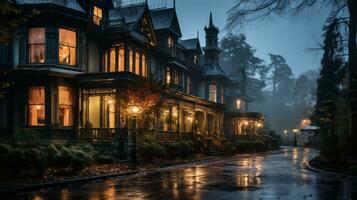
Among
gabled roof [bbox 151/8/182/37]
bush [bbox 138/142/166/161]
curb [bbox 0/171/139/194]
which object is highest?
gabled roof [bbox 151/8/182/37]

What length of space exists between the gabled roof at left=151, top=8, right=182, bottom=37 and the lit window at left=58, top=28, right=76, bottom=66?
1319 centimetres

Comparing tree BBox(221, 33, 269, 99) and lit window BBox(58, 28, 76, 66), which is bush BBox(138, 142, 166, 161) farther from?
tree BBox(221, 33, 269, 99)

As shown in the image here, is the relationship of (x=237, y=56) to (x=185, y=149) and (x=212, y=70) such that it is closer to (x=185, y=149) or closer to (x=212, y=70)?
(x=212, y=70)

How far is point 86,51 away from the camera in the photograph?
30125 millimetres

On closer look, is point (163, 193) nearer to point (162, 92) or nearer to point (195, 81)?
point (162, 92)

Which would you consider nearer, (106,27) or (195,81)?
(106,27)

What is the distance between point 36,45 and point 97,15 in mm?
6158

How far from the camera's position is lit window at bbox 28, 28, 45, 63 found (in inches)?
1087

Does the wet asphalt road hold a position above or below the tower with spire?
below

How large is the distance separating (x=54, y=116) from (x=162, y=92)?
7009mm

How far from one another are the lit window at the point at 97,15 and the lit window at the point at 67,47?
3.43 meters

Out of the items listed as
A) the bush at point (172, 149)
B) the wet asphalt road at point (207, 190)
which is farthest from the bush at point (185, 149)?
the wet asphalt road at point (207, 190)

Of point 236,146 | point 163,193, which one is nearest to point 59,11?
point 163,193

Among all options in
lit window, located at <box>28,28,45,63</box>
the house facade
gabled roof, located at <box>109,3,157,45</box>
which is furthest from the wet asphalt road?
gabled roof, located at <box>109,3,157,45</box>
